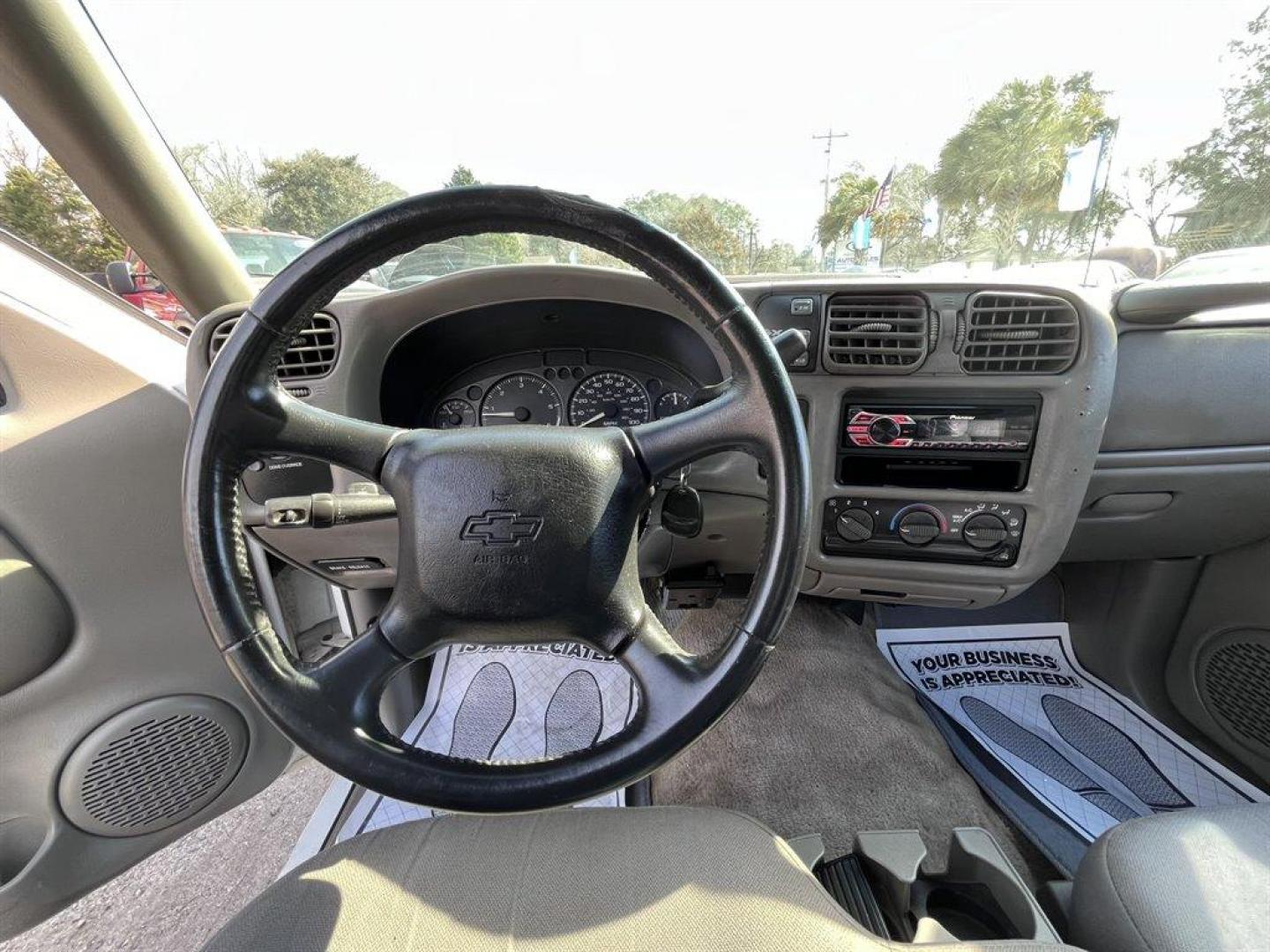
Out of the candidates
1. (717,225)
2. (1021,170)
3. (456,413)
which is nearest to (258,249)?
(456,413)

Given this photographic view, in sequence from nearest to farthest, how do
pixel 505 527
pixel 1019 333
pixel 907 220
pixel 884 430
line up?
1. pixel 505 527
2. pixel 1019 333
3. pixel 884 430
4. pixel 907 220

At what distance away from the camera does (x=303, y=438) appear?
0.77 m

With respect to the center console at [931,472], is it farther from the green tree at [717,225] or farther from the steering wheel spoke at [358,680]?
the steering wheel spoke at [358,680]

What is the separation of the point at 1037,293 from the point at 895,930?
47.2 inches

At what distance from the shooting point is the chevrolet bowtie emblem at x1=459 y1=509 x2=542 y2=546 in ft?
2.43

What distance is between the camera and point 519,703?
1787 millimetres

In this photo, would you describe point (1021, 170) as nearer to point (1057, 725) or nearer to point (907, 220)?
point (907, 220)

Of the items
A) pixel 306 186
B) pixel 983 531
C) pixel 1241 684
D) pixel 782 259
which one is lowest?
pixel 1241 684

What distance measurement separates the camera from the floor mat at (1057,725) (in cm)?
160

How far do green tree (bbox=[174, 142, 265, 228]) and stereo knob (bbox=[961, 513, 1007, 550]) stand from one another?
1783mm

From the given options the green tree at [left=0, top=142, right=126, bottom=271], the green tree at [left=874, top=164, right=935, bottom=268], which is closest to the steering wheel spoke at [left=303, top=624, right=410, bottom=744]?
the green tree at [left=0, top=142, right=126, bottom=271]

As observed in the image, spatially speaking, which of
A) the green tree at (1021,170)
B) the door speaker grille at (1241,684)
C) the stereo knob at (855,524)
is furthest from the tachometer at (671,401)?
the door speaker grille at (1241,684)

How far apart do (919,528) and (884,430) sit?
26 cm

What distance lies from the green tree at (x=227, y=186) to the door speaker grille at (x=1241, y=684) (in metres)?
2.74
